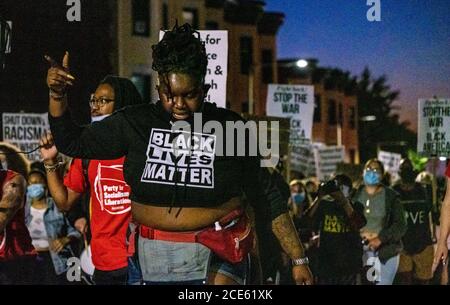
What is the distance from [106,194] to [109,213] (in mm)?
112

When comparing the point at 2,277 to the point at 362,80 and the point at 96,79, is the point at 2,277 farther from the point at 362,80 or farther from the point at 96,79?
the point at 362,80

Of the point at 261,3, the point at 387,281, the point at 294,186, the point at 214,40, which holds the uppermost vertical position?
the point at 261,3

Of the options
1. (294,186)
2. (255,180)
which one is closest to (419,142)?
(294,186)

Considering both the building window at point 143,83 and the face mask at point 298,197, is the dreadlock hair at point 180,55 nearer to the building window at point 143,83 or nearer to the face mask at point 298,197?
the face mask at point 298,197

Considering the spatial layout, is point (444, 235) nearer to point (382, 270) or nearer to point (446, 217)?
point (446, 217)

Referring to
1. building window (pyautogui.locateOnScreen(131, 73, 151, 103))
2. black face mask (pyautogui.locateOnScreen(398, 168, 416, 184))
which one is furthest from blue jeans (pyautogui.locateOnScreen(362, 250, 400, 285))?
building window (pyautogui.locateOnScreen(131, 73, 151, 103))

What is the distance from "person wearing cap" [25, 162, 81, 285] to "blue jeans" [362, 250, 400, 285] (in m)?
3.13

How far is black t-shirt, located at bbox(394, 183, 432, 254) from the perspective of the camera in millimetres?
11406

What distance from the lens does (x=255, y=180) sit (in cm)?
516

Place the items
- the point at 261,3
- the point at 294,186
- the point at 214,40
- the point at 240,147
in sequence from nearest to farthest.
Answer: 1. the point at 240,147
2. the point at 214,40
3. the point at 294,186
4. the point at 261,3

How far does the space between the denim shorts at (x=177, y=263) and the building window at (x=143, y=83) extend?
74.4ft

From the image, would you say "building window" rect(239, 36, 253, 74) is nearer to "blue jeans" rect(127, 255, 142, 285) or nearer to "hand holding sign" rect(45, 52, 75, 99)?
"blue jeans" rect(127, 255, 142, 285)

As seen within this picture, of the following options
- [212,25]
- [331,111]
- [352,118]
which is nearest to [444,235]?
[212,25]
